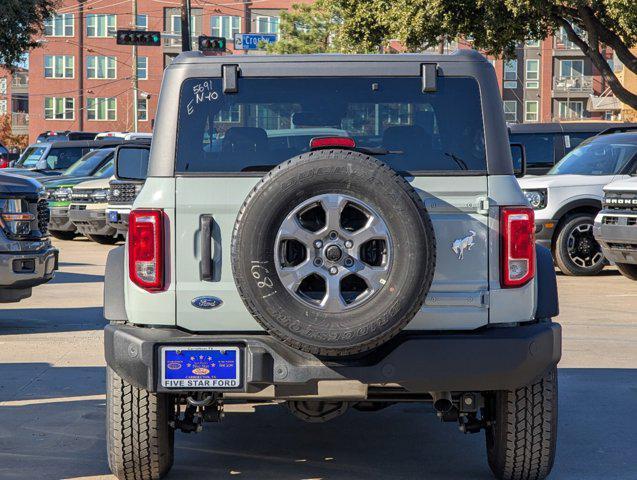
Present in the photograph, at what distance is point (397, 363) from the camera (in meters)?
5.26

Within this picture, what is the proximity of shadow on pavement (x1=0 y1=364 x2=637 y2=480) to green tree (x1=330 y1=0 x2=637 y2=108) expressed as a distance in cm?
2131

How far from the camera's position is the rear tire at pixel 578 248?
16.1 m

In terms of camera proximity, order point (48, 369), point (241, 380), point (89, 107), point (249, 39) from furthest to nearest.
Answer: point (89, 107)
point (249, 39)
point (48, 369)
point (241, 380)

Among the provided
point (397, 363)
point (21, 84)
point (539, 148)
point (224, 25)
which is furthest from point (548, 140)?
point (21, 84)

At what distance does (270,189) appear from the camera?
5.02 metres

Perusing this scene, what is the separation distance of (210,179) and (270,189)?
21.0 inches

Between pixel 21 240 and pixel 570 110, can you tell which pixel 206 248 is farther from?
pixel 570 110

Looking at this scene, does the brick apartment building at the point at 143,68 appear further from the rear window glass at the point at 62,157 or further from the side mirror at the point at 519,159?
the side mirror at the point at 519,159

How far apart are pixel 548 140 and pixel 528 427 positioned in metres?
14.6

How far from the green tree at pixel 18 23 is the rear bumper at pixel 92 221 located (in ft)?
28.3

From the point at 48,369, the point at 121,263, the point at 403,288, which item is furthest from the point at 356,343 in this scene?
the point at 48,369

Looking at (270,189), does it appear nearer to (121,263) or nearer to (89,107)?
(121,263)

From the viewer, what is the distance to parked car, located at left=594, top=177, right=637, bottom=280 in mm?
13930

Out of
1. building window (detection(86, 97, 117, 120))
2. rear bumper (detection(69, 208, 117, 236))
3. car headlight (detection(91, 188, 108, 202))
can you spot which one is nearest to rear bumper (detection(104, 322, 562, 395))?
car headlight (detection(91, 188, 108, 202))
